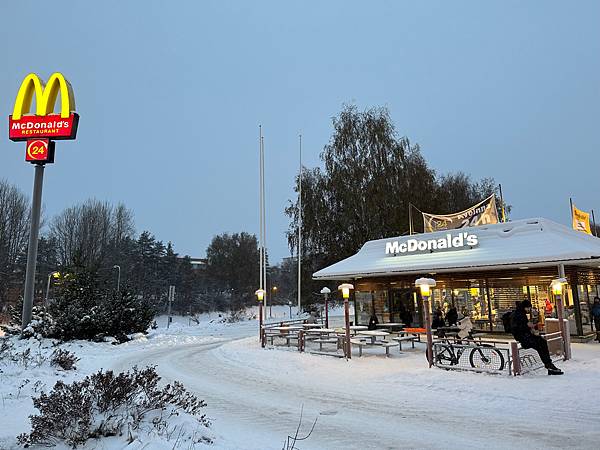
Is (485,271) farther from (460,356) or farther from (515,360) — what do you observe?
(515,360)

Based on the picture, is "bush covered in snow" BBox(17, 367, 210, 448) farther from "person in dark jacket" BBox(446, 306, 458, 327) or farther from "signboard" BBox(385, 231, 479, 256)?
"signboard" BBox(385, 231, 479, 256)

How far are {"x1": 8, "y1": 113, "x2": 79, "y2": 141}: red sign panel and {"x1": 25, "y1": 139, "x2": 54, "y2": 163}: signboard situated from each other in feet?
0.83

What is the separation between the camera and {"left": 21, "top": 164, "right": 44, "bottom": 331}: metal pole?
62.1 feet

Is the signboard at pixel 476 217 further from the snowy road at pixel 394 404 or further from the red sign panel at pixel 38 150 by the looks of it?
the red sign panel at pixel 38 150

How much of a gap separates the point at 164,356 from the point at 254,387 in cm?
766

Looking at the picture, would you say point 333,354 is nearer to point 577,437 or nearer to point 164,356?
point 164,356

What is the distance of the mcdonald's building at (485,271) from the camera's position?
16.4 metres

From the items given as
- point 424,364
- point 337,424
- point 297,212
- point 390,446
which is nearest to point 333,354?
point 424,364

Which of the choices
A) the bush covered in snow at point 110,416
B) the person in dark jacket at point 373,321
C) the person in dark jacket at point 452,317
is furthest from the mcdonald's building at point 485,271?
the bush covered in snow at point 110,416

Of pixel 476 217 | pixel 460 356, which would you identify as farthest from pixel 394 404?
pixel 476 217

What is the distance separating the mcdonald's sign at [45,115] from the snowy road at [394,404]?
13170mm

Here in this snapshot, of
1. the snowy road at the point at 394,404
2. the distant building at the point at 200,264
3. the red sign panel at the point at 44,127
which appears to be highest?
the red sign panel at the point at 44,127

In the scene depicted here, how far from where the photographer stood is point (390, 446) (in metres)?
5.88

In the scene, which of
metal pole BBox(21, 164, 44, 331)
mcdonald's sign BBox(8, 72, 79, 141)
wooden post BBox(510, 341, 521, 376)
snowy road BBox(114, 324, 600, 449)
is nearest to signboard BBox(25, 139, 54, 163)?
mcdonald's sign BBox(8, 72, 79, 141)
